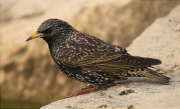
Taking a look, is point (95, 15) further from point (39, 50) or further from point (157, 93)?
point (157, 93)

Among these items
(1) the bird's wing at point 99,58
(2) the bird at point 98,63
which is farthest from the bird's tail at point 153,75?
(1) the bird's wing at point 99,58

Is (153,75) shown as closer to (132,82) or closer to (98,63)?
(132,82)

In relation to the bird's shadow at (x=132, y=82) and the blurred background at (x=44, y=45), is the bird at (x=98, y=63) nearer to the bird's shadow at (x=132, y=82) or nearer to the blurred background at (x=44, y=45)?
the bird's shadow at (x=132, y=82)

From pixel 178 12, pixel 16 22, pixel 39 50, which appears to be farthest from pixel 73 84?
pixel 178 12

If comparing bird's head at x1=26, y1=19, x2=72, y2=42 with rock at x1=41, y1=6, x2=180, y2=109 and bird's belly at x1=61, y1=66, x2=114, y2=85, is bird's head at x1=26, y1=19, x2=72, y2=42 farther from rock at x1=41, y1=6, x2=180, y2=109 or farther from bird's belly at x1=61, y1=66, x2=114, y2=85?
rock at x1=41, y1=6, x2=180, y2=109

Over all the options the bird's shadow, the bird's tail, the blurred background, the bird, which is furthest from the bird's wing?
the blurred background

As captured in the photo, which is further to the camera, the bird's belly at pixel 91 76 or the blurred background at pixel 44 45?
the blurred background at pixel 44 45
